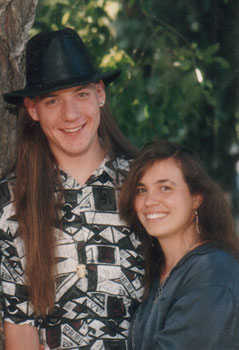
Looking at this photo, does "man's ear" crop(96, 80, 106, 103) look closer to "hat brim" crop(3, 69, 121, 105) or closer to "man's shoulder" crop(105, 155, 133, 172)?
"hat brim" crop(3, 69, 121, 105)

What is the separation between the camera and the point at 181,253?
3.55m

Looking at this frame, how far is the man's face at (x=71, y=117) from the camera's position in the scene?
146 inches

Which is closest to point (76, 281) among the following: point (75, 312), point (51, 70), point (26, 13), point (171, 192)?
point (75, 312)

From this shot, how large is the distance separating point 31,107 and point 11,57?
300 millimetres

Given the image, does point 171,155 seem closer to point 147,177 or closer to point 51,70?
point 147,177

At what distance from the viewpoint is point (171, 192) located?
3539mm

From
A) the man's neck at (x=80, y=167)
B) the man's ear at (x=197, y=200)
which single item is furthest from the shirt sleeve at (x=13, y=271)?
the man's ear at (x=197, y=200)

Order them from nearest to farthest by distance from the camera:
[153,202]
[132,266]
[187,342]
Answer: [187,342]
[153,202]
[132,266]

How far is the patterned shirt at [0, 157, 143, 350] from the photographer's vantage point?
365 centimetres

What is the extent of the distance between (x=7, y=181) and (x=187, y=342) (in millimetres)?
1156

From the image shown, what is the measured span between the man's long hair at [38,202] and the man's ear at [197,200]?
1.66ft

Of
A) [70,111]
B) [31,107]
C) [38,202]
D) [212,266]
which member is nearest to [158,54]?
[31,107]

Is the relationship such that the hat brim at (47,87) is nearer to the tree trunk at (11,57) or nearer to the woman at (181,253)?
the tree trunk at (11,57)

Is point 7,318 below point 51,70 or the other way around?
below
